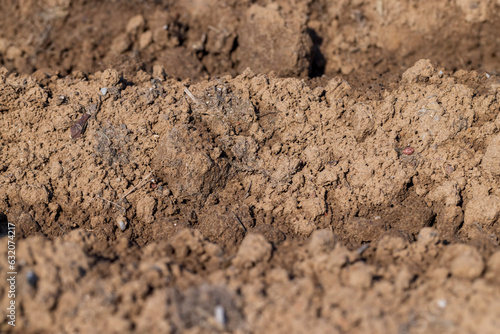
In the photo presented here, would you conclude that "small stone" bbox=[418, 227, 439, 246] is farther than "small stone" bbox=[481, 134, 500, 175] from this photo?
No

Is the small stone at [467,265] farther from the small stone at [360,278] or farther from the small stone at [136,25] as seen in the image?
the small stone at [136,25]

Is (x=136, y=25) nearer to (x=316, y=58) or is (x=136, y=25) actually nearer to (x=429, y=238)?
(x=316, y=58)

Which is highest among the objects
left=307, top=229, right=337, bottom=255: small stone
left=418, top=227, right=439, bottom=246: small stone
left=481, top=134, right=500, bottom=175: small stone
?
left=481, top=134, right=500, bottom=175: small stone

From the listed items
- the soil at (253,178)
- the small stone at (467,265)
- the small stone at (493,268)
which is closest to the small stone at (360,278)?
the soil at (253,178)

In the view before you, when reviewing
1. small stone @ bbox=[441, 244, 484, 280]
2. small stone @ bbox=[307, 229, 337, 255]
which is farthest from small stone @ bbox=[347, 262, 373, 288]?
small stone @ bbox=[441, 244, 484, 280]

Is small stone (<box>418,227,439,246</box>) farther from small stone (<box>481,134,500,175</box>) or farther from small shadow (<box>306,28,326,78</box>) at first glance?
small shadow (<box>306,28,326,78</box>)

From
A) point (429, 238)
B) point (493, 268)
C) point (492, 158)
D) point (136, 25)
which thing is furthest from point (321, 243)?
point (136, 25)

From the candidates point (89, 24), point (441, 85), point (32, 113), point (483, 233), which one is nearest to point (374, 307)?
point (483, 233)
